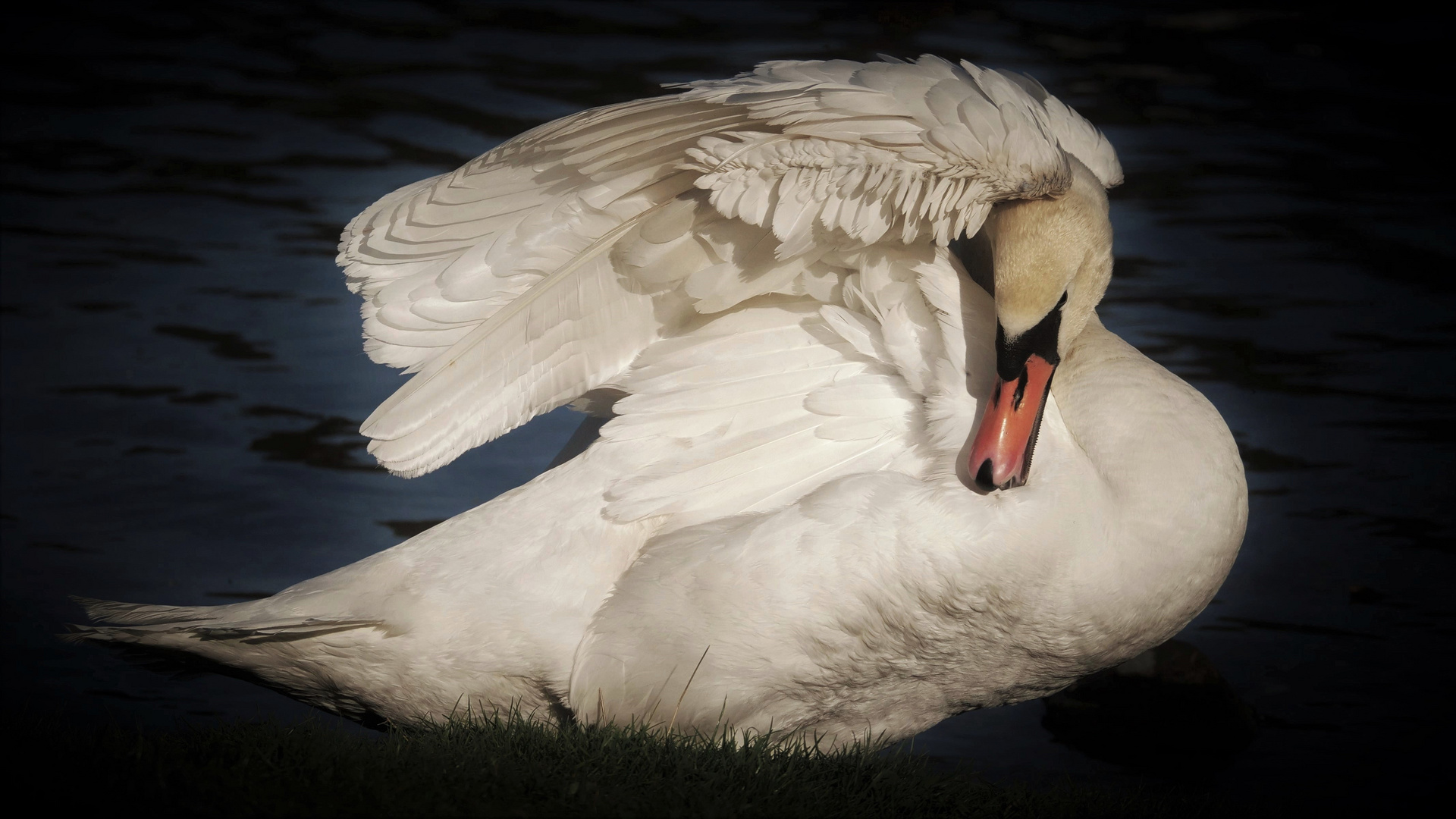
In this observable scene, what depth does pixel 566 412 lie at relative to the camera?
9.63 m

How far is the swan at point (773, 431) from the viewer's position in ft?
11.2

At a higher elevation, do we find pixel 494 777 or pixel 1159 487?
pixel 1159 487

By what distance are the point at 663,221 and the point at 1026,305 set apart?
1046mm

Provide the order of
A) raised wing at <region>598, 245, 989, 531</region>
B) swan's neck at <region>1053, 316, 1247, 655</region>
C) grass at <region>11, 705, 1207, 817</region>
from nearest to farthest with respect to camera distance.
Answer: grass at <region>11, 705, 1207, 817</region>, swan's neck at <region>1053, 316, 1247, 655</region>, raised wing at <region>598, 245, 989, 531</region>

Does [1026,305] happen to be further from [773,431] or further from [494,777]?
[494,777]

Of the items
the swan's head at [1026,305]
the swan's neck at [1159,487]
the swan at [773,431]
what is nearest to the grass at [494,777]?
the swan at [773,431]

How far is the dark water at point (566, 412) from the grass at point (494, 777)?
1.39 meters

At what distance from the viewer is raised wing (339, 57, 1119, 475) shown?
3293mm

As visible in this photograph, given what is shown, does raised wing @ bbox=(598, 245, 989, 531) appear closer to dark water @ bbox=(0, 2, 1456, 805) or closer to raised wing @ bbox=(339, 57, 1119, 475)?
raised wing @ bbox=(339, 57, 1119, 475)

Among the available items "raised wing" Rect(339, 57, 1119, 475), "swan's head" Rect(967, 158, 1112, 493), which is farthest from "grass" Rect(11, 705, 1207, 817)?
"swan's head" Rect(967, 158, 1112, 493)

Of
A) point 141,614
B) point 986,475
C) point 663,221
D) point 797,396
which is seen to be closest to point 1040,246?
point 986,475

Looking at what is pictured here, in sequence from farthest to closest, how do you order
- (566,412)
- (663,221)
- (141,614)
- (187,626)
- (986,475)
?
(566,412), (141,614), (187,626), (663,221), (986,475)

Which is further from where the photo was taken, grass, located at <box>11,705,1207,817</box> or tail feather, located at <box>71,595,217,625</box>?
tail feather, located at <box>71,595,217,625</box>

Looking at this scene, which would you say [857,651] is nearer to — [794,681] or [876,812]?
[794,681]
